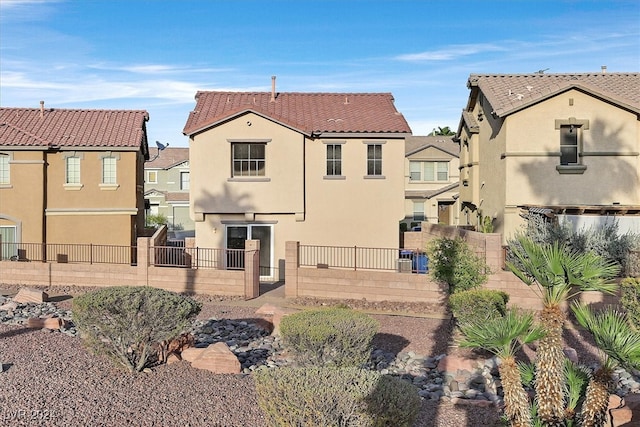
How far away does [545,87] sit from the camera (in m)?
25.2

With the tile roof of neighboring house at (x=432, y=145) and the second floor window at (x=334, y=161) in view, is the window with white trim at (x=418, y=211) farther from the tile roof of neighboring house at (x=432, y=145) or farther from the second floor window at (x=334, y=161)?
the second floor window at (x=334, y=161)

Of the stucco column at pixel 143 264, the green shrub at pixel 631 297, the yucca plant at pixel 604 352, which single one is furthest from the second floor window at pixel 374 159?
the yucca plant at pixel 604 352

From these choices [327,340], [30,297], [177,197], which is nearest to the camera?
[327,340]

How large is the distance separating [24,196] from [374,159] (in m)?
14.4

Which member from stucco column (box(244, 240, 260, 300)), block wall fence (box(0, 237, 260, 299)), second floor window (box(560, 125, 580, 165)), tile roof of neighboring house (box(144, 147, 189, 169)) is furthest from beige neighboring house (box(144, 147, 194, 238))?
second floor window (box(560, 125, 580, 165))

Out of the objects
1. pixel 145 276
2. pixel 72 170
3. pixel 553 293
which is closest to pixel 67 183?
pixel 72 170

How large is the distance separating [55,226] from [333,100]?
507 inches

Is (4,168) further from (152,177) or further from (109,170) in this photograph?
(152,177)

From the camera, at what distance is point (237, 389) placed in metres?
9.84

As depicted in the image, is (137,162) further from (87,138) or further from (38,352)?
(38,352)

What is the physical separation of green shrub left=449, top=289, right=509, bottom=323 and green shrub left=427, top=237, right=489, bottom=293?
1922 mm

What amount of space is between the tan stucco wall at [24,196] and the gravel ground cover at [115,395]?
573 inches

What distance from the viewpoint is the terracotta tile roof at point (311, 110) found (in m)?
24.0

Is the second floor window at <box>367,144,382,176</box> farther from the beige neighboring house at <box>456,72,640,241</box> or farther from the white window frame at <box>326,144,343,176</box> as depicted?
the beige neighboring house at <box>456,72,640,241</box>
